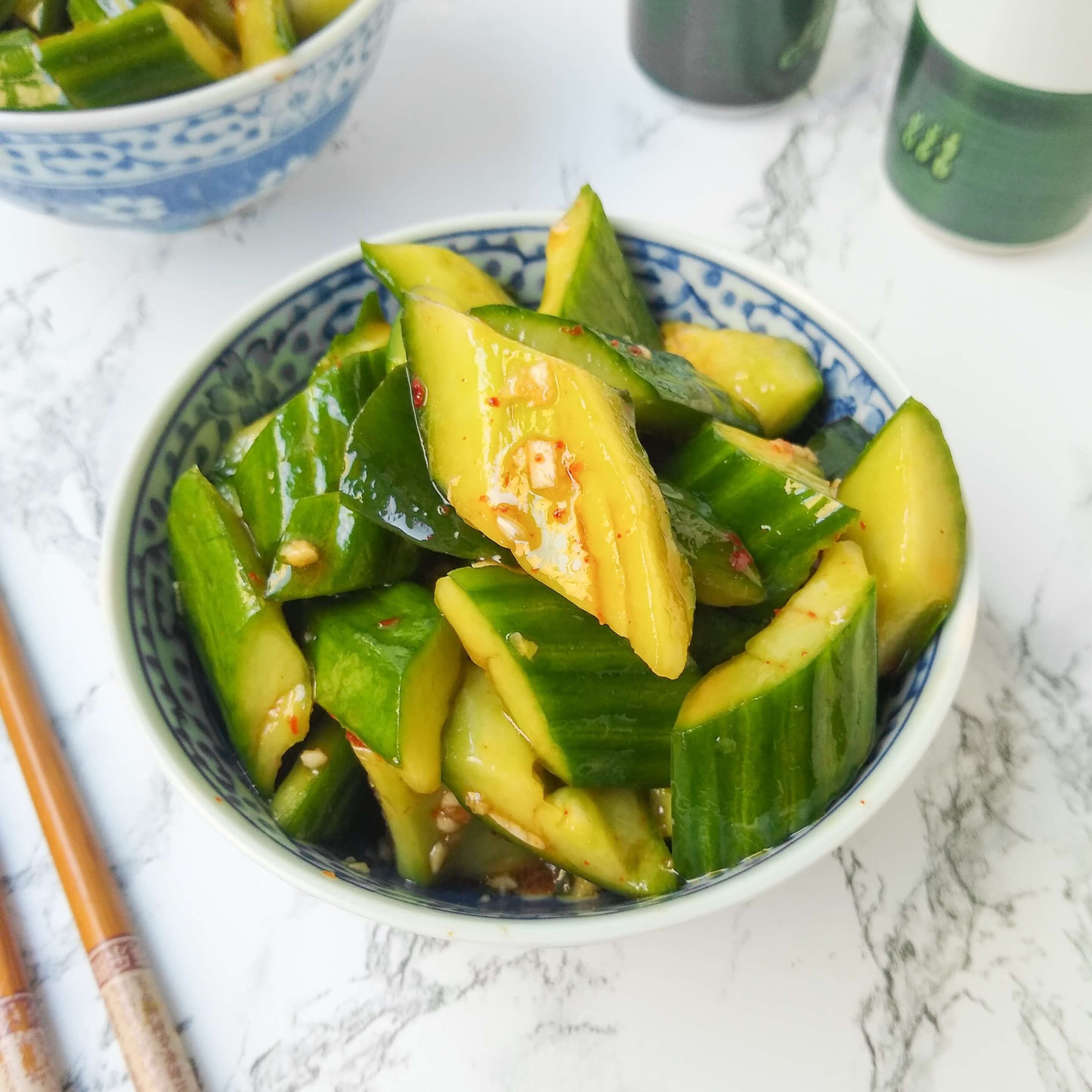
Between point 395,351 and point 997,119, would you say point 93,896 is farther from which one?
point 997,119

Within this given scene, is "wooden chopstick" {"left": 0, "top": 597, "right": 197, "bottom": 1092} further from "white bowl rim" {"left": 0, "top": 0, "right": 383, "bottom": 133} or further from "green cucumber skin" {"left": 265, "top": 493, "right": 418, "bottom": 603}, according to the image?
"white bowl rim" {"left": 0, "top": 0, "right": 383, "bottom": 133}

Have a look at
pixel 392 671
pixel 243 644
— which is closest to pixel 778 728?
pixel 392 671

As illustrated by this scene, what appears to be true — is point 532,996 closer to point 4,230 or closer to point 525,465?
point 525,465

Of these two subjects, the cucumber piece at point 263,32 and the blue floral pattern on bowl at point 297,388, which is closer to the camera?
the blue floral pattern on bowl at point 297,388

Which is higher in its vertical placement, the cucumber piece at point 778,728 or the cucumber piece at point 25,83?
the cucumber piece at point 25,83

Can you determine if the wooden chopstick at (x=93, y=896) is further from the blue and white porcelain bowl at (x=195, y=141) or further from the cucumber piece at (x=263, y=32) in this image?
the cucumber piece at (x=263, y=32)

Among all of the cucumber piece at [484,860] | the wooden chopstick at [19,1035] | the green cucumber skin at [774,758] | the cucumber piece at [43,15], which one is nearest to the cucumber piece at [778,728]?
the green cucumber skin at [774,758]

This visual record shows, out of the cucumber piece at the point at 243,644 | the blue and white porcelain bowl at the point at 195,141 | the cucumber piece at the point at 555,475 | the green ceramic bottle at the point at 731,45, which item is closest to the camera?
the cucumber piece at the point at 555,475

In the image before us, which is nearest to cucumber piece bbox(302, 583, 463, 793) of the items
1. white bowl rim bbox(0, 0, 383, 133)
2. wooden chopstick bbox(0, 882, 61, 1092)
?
wooden chopstick bbox(0, 882, 61, 1092)
